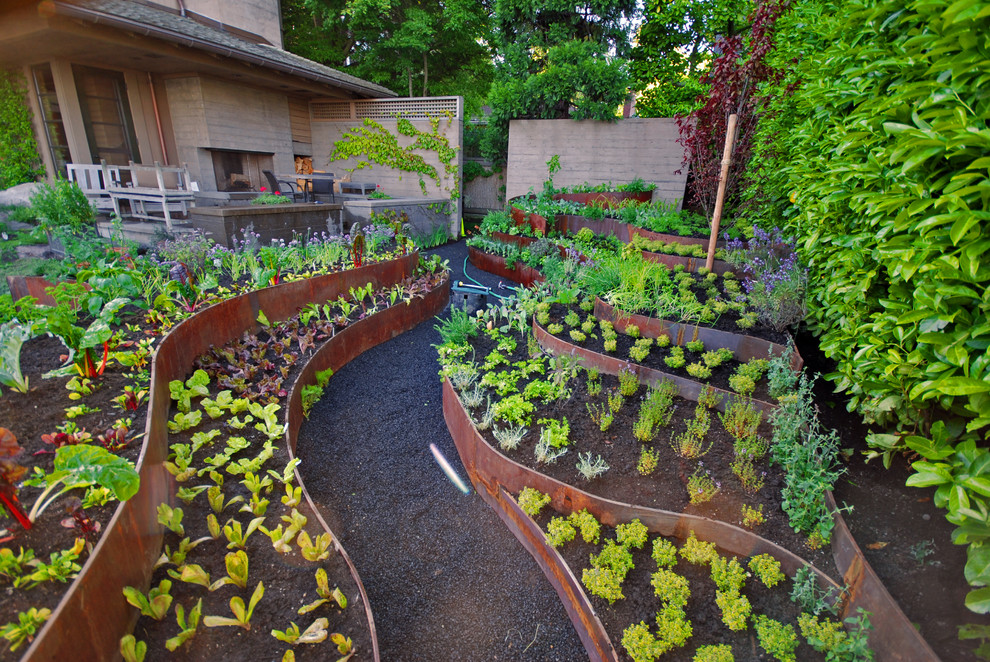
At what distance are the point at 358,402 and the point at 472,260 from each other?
4.71 m

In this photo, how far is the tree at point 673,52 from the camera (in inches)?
424

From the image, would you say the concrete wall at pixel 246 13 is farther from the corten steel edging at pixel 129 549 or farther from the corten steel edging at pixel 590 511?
the corten steel edging at pixel 590 511

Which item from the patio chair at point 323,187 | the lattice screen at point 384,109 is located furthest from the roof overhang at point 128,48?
the patio chair at point 323,187

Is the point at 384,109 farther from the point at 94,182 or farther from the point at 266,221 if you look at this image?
the point at 266,221

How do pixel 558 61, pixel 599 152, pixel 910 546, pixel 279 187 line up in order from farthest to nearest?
pixel 599 152, pixel 558 61, pixel 279 187, pixel 910 546

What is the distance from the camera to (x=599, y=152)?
32.4 feet

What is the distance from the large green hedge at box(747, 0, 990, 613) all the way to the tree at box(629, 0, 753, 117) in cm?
954

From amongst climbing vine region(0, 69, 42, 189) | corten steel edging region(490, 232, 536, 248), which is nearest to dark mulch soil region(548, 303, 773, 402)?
corten steel edging region(490, 232, 536, 248)

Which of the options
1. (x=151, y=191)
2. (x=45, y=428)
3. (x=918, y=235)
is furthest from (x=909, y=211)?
(x=151, y=191)

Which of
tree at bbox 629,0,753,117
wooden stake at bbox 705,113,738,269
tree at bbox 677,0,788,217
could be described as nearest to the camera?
wooden stake at bbox 705,113,738,269

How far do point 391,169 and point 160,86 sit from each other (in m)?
4.67

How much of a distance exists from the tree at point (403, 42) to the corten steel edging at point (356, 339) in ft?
35.3

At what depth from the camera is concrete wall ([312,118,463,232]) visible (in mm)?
10500

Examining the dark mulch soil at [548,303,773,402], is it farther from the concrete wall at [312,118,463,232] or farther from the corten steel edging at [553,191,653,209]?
the concrete wall at [312,118,463,232]
